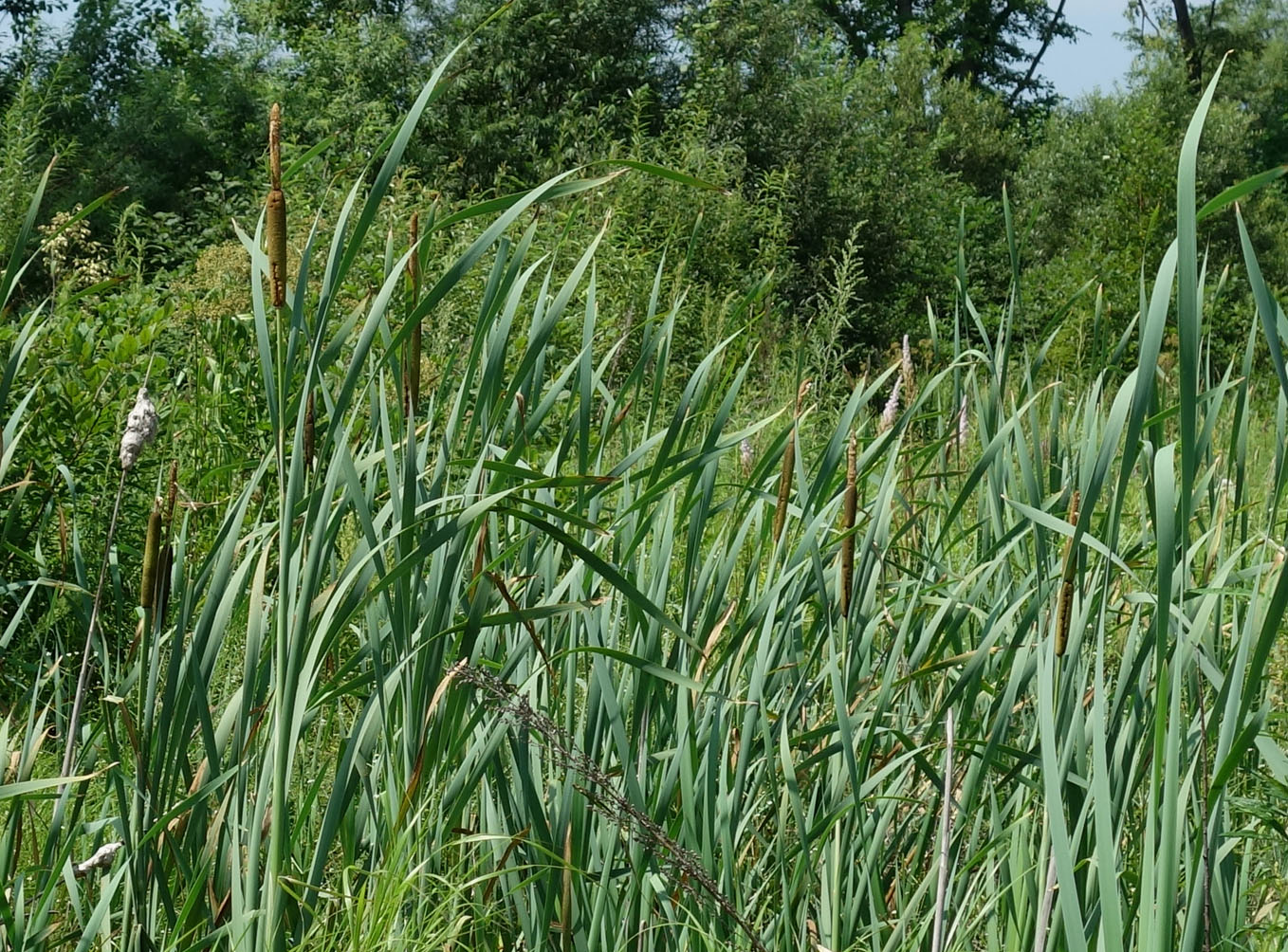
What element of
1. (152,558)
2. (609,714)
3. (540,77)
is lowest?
(609,714)

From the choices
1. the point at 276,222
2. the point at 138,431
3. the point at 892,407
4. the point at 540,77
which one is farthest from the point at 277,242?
the point at 540,77

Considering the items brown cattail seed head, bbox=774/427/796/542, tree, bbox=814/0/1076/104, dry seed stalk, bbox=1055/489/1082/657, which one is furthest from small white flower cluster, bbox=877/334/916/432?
tree, bbox=814/0/1076/104

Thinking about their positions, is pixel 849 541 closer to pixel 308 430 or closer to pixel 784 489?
pixel 784 489

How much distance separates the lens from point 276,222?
0.86 metres

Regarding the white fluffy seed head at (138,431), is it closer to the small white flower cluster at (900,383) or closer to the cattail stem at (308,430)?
the cattail stem at (308,430)

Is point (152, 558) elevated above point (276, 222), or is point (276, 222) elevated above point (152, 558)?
point (276, 222)

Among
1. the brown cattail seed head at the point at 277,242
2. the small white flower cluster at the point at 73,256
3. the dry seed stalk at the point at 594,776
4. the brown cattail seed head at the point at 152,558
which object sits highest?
the small white flower cluster at the point at 73,256

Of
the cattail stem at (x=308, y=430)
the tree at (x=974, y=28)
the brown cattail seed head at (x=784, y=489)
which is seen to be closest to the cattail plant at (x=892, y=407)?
the brown cattail seed head at (x=784, y=489)

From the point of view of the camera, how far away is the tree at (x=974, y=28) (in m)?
22.7

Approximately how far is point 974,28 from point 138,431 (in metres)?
24.7

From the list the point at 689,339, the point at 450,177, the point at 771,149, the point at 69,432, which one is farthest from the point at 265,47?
the point at 69,432

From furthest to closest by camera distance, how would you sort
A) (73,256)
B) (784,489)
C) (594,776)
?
(73,256) → (784,489) → (594,776)

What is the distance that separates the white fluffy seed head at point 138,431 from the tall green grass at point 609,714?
10 cm

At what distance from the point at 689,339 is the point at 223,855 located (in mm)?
5901
